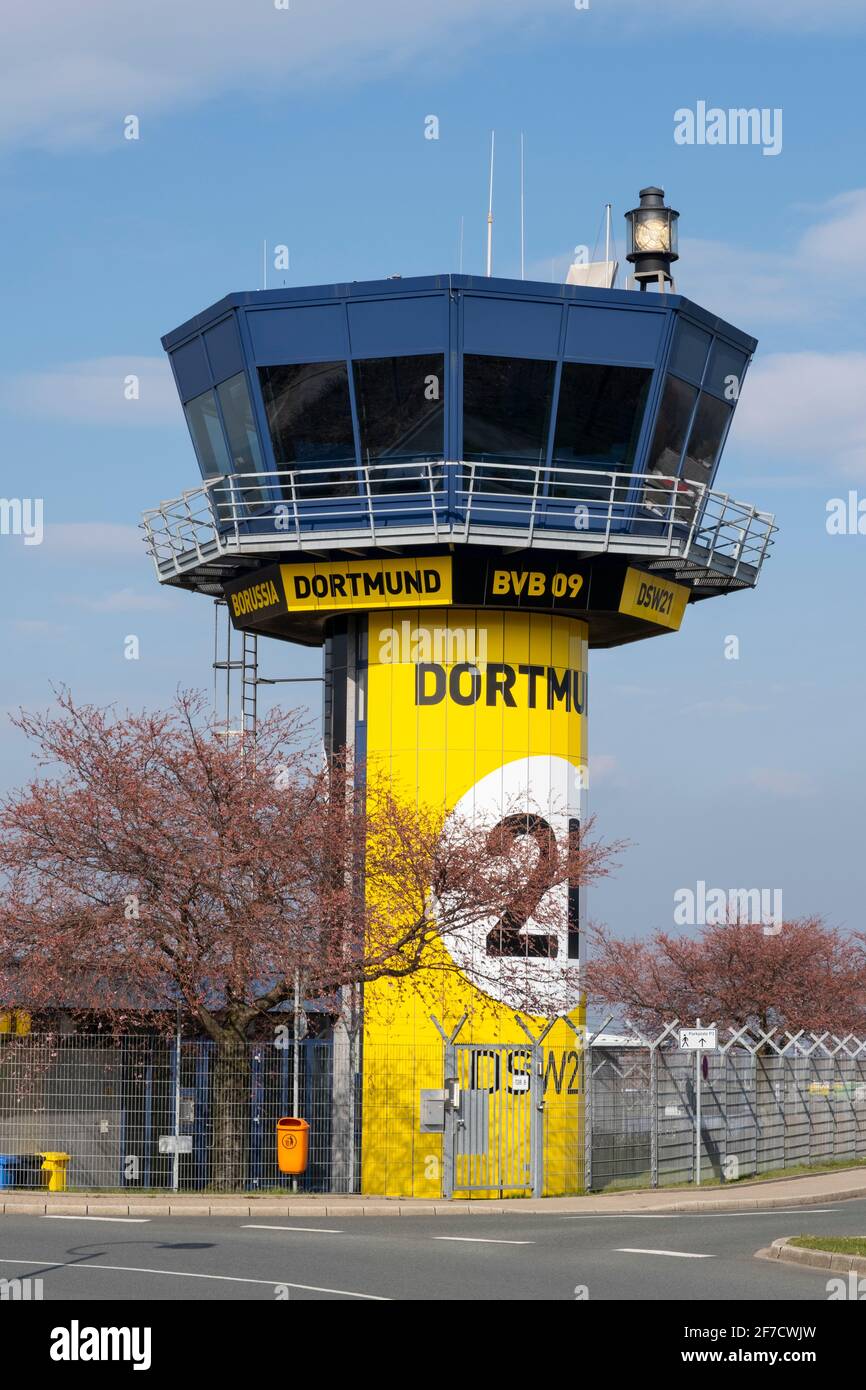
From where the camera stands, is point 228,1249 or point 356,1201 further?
point 356,1201

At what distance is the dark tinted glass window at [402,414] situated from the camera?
31.2 metres

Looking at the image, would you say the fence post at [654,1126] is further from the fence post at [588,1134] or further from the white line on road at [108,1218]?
the white line on road at [108,1218]

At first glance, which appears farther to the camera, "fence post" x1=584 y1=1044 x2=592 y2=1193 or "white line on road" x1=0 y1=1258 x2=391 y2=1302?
"fence post" x1=584 y1=1044 x2=592 y2=1193

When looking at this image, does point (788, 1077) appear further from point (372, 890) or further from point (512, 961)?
point (372, 890)

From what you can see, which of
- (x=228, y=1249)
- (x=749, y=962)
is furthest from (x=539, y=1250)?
(x=749, y=962)

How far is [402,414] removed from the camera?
31484 millimetres

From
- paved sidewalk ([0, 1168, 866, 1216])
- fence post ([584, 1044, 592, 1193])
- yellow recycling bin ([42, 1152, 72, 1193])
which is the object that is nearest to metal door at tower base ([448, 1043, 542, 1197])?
paved sidewalk ([0, 1168, 866, 1216])

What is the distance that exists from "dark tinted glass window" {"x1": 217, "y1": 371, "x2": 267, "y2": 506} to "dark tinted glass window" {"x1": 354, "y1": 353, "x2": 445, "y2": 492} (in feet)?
6.84

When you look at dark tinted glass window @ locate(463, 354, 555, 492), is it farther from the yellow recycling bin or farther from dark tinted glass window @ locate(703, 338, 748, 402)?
the yellow recycling bin

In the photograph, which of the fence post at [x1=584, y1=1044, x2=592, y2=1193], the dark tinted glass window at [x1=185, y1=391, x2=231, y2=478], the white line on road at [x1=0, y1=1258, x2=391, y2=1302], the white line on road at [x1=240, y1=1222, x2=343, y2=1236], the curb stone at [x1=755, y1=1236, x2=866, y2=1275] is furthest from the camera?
the dark tinted glass window at [x1=185, y1=391, x2=231, y2=478]

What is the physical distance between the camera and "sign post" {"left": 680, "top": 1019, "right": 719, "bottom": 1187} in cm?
3075

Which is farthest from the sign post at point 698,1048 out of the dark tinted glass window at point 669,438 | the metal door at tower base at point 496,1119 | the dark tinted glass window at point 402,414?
the dark tinted glass window at point 402,414

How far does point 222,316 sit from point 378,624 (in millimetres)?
5896

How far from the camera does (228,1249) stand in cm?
1872
